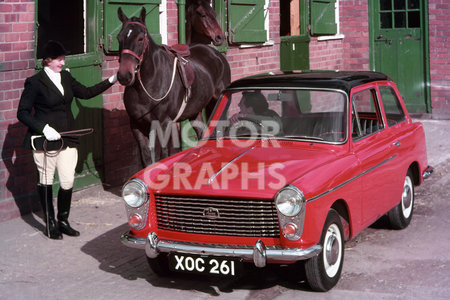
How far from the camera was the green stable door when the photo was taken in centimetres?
1642

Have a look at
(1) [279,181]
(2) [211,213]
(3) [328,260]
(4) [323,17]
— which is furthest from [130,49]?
(4) [323,17]

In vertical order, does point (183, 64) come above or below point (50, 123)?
above

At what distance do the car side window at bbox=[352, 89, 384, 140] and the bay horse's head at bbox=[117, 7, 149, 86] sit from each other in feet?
8.16

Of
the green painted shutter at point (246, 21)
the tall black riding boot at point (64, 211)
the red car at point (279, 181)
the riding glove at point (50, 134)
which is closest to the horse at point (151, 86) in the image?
the riding glove at point (50, 134)

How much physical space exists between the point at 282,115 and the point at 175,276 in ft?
5.61

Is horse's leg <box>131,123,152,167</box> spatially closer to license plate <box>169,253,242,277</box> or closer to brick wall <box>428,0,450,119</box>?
license plate <box>169,253,242,277</box>

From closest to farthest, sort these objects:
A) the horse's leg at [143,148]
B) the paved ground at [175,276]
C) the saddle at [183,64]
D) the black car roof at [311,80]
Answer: the paved ground at [175,276]
the black car roof at [311,80]
the horse's leg at [143,148]
the saddle at [183,64]

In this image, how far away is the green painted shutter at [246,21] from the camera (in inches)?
521

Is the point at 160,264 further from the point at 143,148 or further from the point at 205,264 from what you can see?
the point at 143,148

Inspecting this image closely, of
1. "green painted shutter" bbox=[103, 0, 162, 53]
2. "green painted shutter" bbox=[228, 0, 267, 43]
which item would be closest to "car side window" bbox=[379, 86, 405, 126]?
"green painted shutter" bbox=[103, 0, 162, 53]

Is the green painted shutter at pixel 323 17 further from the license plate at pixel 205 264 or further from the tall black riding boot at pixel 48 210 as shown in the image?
the license plate at pixel 205 264

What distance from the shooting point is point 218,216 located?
5945 millimetres

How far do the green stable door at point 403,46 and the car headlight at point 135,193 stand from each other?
37.1ft

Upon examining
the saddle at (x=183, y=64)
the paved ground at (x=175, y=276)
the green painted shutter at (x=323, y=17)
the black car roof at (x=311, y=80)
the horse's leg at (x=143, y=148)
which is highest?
the green painted shutter at (x=323, y=17)
